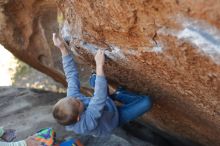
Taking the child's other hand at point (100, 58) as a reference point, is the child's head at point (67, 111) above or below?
below

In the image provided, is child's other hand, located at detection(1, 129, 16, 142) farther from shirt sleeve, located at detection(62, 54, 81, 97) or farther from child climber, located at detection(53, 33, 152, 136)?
shirt sleeve, located at detection(62, 54, 81, 97)

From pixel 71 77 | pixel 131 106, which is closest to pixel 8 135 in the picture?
pixel 71 77

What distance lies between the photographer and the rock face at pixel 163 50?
180cm

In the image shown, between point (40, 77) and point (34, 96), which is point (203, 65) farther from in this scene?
point (40, 77)

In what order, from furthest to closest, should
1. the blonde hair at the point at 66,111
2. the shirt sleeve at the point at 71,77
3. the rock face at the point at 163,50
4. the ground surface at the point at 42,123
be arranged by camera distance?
the ground surface at the point at 42,123
the shirt sleeve at the point at 71,77
the blonde hair at the point at 66,111
the rock face at the point at 163,50

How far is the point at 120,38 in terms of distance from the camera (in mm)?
2303

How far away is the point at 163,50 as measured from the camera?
2.09 meters

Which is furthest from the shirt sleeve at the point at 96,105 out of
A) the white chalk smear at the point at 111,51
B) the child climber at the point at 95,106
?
the white chalk smear at the point at 111,51

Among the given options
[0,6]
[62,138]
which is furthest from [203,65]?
[0,6]

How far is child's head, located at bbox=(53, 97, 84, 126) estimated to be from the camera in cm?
240

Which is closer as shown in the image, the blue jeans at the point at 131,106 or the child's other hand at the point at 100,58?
the child's other hand at the point at 100,58

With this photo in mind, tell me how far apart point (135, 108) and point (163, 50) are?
0.76m

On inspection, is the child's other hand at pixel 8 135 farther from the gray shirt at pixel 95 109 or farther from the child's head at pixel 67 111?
the child's head at pixel 67 111

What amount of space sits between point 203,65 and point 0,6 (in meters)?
2.45
